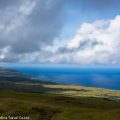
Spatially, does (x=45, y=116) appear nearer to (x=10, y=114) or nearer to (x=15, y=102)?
(x=10, y=114)

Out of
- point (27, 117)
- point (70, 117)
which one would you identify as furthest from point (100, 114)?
point (27, 117)

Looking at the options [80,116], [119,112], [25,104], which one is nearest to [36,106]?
[25,104]

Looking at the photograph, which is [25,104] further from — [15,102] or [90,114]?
[90,114]

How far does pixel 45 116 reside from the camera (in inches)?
2862

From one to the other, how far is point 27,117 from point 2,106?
1330 cm

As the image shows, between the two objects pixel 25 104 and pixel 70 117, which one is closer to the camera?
pixel 70 117

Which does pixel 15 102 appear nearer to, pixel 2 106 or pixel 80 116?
pixel 2 106

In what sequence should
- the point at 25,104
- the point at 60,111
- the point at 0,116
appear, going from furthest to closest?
1. the point at 25,104
2. the point at 60,111
3. the point at 0,116

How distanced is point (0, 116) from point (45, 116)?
1172 cm

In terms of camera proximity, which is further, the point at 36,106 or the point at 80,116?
the point at 36,106

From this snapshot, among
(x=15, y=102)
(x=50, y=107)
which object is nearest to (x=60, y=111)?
(x=50, y=107)

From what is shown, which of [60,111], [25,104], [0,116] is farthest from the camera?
[25,104]

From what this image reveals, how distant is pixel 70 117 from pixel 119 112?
543 inches

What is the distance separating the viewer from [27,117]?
→ 71000 millimetres
